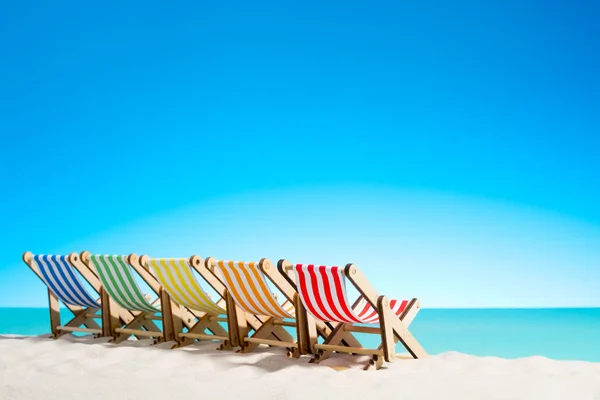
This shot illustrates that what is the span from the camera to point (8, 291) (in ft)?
54.9

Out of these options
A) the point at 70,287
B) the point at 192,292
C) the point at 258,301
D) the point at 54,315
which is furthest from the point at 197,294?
the point at 54,315

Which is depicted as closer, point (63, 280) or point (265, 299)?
point (265, 299)

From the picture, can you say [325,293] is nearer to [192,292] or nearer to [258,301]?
[258,301]

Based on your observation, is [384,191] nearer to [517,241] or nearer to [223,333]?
[517,241]

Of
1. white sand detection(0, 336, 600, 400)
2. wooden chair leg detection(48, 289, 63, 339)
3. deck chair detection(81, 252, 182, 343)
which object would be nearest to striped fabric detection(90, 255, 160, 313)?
deck chair detection(81, 252, 182, 343)

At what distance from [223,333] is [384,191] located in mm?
11423

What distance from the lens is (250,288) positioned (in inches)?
175

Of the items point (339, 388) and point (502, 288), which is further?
point (502, 288)

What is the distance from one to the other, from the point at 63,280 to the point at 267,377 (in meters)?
2.43

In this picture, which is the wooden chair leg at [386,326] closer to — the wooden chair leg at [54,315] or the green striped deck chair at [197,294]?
the green striped deck chair at [197,294]

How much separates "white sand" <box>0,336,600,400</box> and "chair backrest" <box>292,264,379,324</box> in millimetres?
315

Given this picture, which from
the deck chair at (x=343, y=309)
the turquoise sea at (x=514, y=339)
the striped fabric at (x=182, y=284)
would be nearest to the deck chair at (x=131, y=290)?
the striped fabric at (x=182, y=284)

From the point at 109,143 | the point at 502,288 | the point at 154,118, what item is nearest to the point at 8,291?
the point at 109,143

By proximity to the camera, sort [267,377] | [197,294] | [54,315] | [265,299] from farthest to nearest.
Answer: [54,315]
[197,294]
[265,299]
[267,377]
